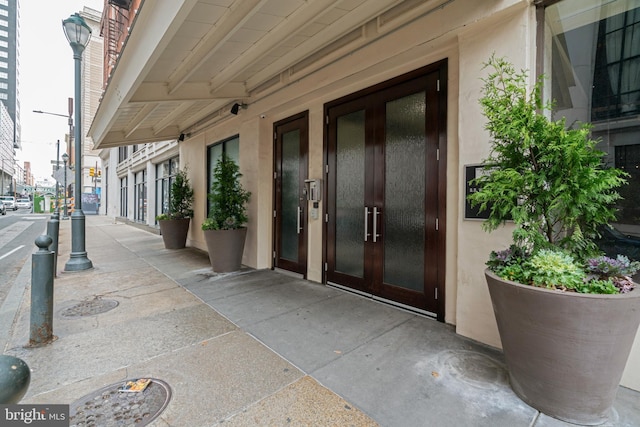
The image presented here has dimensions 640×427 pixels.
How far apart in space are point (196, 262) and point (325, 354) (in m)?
4.71

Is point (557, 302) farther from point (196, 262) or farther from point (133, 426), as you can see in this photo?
point (196, 262)

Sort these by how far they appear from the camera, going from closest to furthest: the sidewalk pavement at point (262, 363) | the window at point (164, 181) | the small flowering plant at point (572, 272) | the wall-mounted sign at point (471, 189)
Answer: the small flowering plant at point (572, 272) < the sidewalk pavement at point (262, 363) < the wall-mounted sign at point (471, 189) < the window at point (164, 181)

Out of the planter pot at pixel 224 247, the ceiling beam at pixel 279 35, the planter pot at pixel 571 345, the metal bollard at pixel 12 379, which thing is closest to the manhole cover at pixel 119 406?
the metal bollard at pixel 12 379

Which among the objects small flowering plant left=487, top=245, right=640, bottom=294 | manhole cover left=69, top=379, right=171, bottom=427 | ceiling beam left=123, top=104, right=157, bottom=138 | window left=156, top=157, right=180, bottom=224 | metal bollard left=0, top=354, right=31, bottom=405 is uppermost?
ceiling beam left=123, top=104, right=157, bottom=138

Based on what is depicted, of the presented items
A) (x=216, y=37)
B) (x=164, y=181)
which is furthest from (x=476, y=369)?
(x=164, y=181)

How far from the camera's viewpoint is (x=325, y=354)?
8.80 ft

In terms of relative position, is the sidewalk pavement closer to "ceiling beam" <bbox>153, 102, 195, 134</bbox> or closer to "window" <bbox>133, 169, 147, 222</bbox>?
"ceiling beam" <bbox>153, 102, 195, 134</bbox>

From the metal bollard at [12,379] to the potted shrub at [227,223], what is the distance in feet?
14.9

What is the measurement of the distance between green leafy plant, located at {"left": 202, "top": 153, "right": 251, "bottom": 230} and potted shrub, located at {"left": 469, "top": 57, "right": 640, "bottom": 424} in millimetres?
4551

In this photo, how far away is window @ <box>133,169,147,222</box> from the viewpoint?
1366cm

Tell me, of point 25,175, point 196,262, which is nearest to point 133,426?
point 196,262

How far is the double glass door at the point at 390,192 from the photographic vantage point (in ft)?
11.2

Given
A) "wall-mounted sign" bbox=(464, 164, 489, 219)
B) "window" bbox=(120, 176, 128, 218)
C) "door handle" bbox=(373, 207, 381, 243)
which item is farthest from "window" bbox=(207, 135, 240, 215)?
Answer: "window" bbox=(120, 176, 128, 218)

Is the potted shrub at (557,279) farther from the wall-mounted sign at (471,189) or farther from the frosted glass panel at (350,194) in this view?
the frosted glass panel at (350,194)
